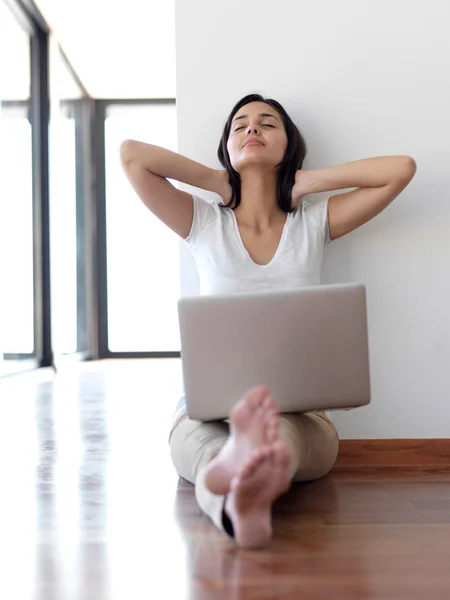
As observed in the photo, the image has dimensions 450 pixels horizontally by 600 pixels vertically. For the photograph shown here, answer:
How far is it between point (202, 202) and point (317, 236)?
35cm

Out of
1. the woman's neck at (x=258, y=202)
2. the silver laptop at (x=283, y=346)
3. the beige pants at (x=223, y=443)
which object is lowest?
the beige pants at (x=223, y=443)

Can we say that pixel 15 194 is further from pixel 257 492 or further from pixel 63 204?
pixel 257 492

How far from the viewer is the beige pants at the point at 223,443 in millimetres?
1393

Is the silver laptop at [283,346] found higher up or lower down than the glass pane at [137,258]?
lower down

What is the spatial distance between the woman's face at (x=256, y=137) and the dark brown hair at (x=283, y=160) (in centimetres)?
2

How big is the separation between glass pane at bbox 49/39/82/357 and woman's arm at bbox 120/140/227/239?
369 cm

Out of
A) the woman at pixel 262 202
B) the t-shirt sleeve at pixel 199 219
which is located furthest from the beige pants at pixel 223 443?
the t-shirt sleeve at pixel 199 219

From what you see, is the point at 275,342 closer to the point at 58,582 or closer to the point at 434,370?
the point at 58,582

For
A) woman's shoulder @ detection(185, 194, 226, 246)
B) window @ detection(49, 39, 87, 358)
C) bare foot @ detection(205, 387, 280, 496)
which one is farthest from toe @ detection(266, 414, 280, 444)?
window @ detection(49, 39, 87, 358)

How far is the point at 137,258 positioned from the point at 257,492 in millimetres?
6050

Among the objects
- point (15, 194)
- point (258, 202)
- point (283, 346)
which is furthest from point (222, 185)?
point (15, 194)

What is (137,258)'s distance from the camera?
7008 mm

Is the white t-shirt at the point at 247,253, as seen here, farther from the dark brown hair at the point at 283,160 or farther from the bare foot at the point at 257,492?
the bare foot at the point at 257,492

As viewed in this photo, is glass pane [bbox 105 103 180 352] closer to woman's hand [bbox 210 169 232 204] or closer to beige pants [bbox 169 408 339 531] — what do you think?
woman's hand [bbox 210 169 232 204]
